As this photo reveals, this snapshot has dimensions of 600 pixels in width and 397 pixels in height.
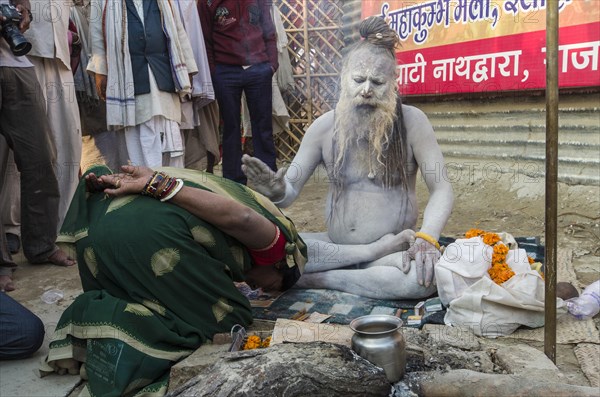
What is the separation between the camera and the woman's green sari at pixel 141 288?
2.48 metres

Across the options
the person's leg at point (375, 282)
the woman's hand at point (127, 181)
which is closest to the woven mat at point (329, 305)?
the person's leg at point (375, 282)

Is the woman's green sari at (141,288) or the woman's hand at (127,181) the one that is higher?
the woman's hand at (127,181)

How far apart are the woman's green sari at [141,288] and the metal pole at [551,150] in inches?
48.9

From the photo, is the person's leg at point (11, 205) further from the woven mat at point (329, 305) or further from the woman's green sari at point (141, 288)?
the woven mat at point (329, 305)

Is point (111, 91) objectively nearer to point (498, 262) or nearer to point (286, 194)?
point (286, 194)

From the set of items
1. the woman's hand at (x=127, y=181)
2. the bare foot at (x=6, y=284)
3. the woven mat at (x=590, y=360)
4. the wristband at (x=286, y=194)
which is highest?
the woman's hand at (x=127, y=181)

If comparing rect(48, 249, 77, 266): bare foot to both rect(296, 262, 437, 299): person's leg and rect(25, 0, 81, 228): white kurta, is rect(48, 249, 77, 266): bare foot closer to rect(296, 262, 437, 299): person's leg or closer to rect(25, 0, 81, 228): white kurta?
rect(25, 0, 81, 228): white kurta

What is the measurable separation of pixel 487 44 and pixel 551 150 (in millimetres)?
4253

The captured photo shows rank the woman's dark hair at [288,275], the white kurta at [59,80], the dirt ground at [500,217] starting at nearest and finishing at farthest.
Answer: the woman's dark hair at [288,275]
the dirt ground at [500,217]
the white kurta at [59,80]

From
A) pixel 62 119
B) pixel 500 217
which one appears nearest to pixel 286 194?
pixel 62 119

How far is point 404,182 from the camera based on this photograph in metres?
3.47

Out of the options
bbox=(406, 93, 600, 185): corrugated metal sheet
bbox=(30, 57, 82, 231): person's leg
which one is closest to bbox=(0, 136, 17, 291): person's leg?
bbox=(30, 57, 82, 231): person's leg

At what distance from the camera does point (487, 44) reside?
6008mm

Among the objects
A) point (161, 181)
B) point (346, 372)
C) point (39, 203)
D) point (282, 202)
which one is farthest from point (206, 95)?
point (346, 372)
